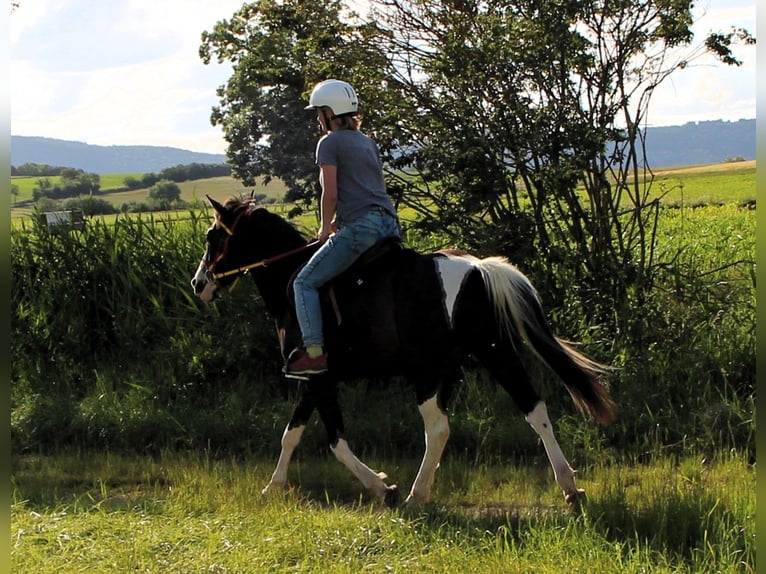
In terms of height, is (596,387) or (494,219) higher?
(494,219)

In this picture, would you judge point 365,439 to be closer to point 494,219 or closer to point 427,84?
point 494,219

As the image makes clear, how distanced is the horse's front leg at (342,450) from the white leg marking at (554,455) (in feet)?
3.68

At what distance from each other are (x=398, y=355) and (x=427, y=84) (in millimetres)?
3821

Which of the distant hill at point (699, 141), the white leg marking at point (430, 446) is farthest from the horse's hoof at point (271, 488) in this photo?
the distant hill at point (699, 141)

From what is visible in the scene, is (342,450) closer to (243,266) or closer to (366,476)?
(366,476)

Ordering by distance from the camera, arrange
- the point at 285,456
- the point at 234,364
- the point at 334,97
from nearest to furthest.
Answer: the point at 334,97
the point at 285,456
the point at 234,364

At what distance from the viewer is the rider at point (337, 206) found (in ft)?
21.5

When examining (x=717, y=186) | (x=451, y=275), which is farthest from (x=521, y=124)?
(x=717, y=186)

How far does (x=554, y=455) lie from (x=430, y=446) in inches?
33.9

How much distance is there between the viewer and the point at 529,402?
6.42 meters

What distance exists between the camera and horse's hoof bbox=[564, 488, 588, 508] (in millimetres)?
6070

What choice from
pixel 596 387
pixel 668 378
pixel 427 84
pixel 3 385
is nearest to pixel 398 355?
pixel 596 387

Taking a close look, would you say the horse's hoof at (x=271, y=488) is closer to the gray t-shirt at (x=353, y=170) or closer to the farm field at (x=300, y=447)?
the farm field at (x=300, y=447)

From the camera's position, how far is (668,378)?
8.39 m
